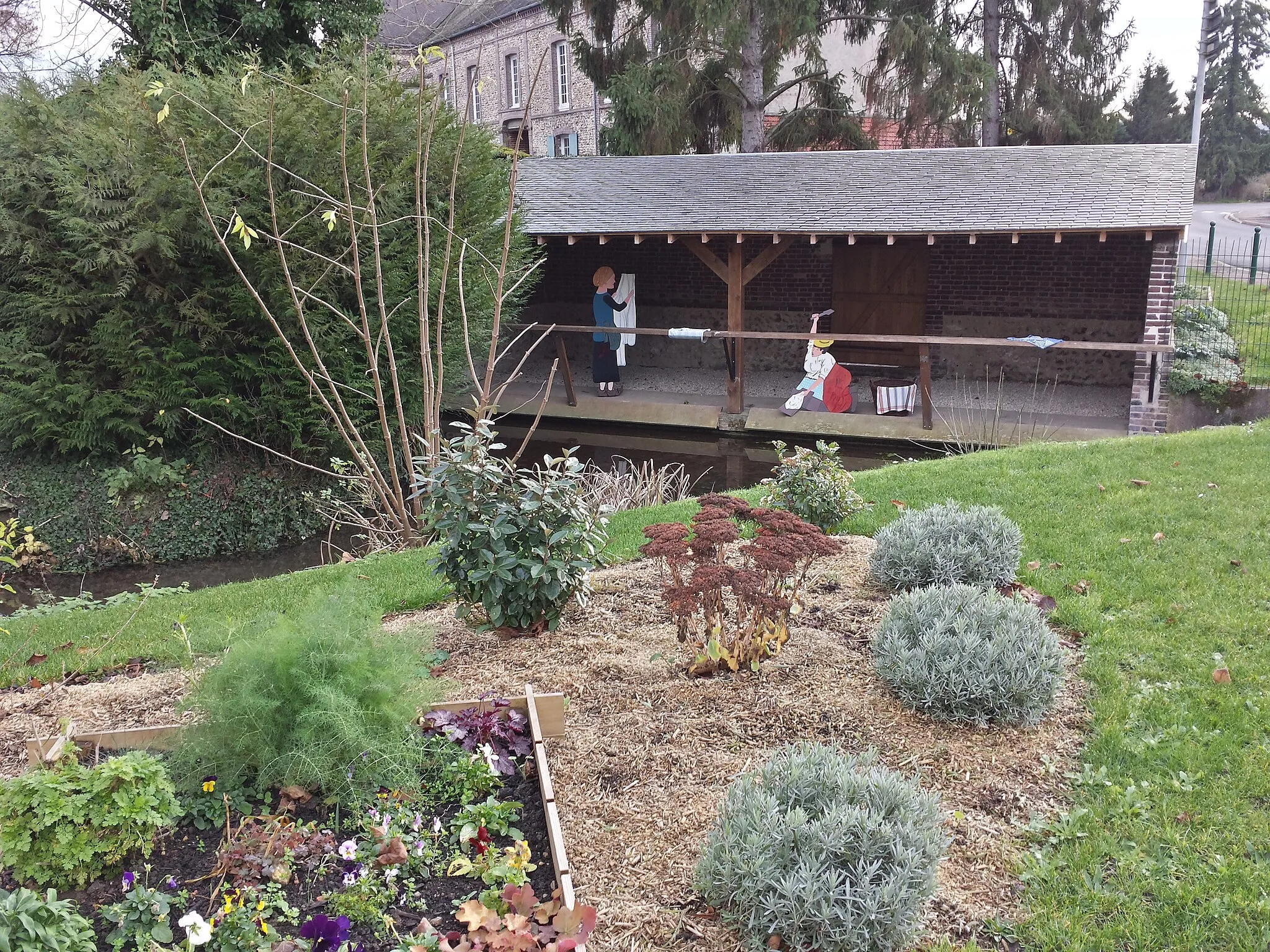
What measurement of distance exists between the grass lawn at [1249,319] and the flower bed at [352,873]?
42.9 ft

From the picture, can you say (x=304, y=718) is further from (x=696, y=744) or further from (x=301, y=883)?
(x=696, y=744)

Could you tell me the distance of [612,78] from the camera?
18.8 metres

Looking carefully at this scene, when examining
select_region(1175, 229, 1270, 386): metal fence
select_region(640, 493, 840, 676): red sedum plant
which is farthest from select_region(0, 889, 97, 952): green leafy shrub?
select_region(1175, 229, 1270, 386): metal fence

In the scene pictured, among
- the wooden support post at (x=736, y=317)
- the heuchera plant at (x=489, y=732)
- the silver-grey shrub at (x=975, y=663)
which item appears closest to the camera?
the heuchera plant at (x=489, y=732)

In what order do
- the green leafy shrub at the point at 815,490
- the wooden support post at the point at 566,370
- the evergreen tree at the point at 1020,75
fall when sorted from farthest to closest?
the evergreen tree at the point at 1020,75 < the wooden support post at the point at 566,370 < the green leafy shrub at the point at 815,490

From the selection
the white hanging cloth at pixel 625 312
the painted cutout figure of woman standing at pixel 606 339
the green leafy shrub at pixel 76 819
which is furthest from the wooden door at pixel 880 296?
the green leafy shrub at pixel 76 819

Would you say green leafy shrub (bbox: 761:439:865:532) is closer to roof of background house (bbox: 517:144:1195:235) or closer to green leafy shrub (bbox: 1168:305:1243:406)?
roof of background house (bbox: 517:144:1195:235)

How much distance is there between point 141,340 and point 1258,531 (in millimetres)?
8766

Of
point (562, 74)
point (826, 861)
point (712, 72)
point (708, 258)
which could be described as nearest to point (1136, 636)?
point (826, 861)

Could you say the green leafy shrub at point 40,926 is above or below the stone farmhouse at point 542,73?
below

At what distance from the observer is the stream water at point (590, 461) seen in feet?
27.1

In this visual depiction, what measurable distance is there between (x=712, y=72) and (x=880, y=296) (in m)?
7.25

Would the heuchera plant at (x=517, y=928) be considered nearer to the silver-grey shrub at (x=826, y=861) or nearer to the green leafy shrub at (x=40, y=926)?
the silver-grey shrub at (x=826, y=861)

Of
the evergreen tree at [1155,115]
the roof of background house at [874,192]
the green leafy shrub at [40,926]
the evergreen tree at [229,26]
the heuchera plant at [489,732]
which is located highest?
the evergreen tree at [1155,115]
